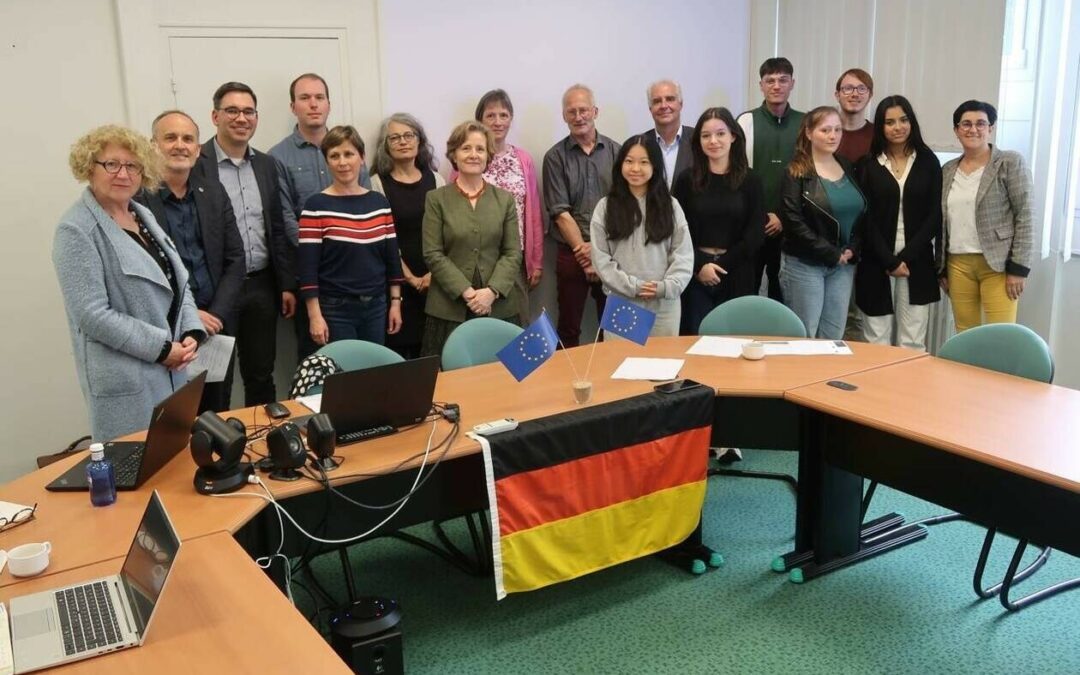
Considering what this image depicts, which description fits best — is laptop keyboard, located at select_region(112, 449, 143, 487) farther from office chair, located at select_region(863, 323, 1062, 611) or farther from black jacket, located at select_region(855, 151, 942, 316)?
black jacket, located at select_region(855, 151, 942, 316)

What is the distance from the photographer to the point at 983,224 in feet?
14.0

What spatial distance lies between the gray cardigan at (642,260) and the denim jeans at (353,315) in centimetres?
108

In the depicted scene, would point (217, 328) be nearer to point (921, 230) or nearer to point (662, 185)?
point (662, 185)

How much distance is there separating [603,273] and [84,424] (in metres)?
2.82

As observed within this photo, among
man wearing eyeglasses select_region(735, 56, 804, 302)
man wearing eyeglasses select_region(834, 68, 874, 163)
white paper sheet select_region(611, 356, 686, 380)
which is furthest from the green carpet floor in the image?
man wearing eyeglasses select_region(834, 68, 874, 163)

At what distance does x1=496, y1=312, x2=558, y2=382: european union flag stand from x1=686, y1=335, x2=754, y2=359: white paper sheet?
864 mm

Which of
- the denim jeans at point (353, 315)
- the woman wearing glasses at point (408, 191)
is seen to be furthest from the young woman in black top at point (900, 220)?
the denim jeans at point (353, 315)

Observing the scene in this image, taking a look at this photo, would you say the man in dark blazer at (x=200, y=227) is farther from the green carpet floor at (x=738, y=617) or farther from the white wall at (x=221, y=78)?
the green carpet floor at (x=738, y=617)

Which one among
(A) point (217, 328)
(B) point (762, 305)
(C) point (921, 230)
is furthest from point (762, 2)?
(A) point (217, 328)

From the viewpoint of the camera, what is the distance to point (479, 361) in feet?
11.3

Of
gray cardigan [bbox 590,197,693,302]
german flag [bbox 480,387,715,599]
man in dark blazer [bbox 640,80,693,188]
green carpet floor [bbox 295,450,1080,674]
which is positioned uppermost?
man in dark blazer [bbox 640,80,693,188]

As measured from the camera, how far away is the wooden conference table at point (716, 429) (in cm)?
197

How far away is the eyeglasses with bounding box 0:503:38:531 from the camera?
78.4 inches

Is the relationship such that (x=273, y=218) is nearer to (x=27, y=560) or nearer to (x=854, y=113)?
(x=27, y=560)
